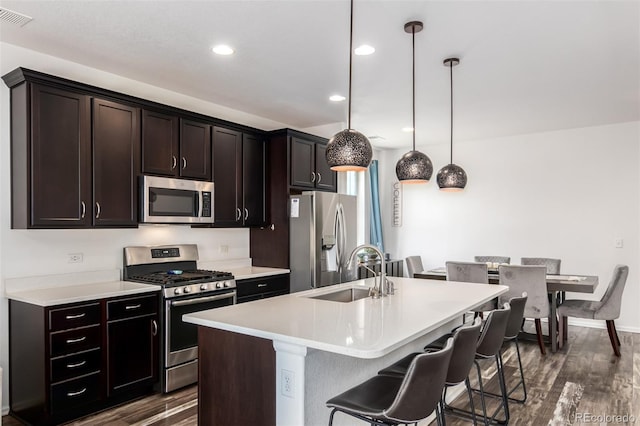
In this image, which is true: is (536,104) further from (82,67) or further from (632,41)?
(82,67)

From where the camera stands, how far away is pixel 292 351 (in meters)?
1.95

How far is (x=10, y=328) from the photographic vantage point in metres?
3.16

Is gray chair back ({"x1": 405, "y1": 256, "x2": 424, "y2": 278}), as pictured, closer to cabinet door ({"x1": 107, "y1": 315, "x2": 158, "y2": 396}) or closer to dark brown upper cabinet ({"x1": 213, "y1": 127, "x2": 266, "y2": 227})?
dark brown upper cabinet ({"x1": 213, "y1": 127, "x2": 266, "y2": 227})

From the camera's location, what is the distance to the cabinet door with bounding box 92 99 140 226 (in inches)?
133

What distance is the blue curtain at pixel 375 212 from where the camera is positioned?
24.5ft

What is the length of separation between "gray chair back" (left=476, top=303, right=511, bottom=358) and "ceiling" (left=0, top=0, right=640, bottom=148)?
1844mm

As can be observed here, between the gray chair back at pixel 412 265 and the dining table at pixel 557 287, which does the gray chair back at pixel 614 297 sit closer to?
the dining table at pixel 557 287

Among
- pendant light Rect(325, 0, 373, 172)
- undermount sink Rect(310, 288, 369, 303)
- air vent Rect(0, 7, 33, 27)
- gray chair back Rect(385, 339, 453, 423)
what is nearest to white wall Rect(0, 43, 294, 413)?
air vent Rect(0, 7, 33, 27)

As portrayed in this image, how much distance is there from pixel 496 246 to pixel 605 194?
1.59 meters

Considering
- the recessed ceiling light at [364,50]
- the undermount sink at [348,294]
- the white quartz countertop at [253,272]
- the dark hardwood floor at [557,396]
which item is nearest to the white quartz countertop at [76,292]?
the dark hardwood floor at [557,396]

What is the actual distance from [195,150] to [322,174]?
1758 millimetres

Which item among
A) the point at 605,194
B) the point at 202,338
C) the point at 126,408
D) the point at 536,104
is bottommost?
the point at 126,408

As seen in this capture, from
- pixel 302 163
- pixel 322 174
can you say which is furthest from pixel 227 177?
pixel 322 174

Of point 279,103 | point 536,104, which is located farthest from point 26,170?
point 536,104
